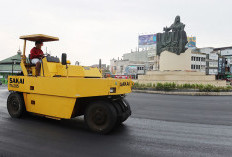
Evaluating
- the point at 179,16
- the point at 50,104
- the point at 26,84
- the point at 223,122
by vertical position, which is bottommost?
the point at 223,122

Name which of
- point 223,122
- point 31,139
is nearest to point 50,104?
point 31,139

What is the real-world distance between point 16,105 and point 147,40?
72.3 m

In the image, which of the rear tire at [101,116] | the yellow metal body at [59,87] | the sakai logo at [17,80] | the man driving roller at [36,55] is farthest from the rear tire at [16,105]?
the rear tire at [101,116]

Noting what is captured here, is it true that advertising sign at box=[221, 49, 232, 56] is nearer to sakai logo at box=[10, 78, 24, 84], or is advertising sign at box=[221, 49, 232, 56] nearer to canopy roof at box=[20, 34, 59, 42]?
canopy roof at box=[20, 34, 59, 42]

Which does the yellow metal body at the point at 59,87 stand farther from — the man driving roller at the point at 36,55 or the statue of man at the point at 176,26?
the statue of man at the point at 176,26

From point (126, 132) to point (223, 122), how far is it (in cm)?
407

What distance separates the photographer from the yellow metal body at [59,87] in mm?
4781

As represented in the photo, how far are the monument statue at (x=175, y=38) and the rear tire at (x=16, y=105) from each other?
22.4 meters

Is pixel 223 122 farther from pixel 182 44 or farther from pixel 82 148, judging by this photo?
pixel 182 44

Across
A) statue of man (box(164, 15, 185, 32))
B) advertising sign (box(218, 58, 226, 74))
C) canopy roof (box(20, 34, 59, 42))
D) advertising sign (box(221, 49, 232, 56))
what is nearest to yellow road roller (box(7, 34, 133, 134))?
canopy roof (box(20, 34, 59, 42))

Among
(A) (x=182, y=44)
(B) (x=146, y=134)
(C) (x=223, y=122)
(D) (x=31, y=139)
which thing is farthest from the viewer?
(A) (x=182, y=44)

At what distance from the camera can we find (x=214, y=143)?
177 inches

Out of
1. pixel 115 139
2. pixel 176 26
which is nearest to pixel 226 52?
pixel 176 26

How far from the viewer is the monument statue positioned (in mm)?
24906
